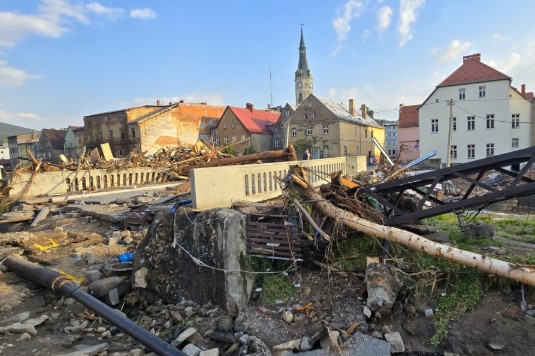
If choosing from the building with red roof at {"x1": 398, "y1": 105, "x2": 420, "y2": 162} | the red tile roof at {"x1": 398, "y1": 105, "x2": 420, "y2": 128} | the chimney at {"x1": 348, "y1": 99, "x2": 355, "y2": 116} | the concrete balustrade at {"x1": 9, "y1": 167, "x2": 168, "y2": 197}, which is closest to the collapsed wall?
the concrete balustrade at {"x1": 9, "y1": 167, "x2": 168, "y2": 197}

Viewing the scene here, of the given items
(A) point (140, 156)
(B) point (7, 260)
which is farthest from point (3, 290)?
(A) point (140, 156)

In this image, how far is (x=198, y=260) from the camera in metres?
5.59

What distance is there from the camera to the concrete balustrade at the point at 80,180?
45.9ft

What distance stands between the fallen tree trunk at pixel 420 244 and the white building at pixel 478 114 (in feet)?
110

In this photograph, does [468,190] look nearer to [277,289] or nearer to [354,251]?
[354,251]

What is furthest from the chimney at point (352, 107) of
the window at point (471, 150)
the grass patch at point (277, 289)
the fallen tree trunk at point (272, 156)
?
the grass patch at point (277, 289)

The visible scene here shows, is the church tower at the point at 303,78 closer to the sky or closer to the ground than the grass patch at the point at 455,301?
closer to the sky

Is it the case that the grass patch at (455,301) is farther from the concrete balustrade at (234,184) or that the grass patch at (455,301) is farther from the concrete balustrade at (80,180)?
the concrete balustrade at (80,180)

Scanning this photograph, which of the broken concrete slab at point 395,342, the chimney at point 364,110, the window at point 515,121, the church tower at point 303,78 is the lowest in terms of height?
the broken concrete slab at point 395,342

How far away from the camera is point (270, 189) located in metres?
7.64

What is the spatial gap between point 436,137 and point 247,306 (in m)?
36.1

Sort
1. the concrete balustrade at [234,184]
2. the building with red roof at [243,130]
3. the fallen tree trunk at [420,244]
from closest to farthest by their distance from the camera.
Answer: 1. the fallen tree trunk at [420,244]
2. the concrete balustrade at [234,184]
3. the building with red roof at [243,130]

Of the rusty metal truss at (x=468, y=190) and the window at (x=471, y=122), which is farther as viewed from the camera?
the window at (x=471, y=122)

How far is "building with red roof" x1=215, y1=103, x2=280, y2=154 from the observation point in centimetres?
4441
